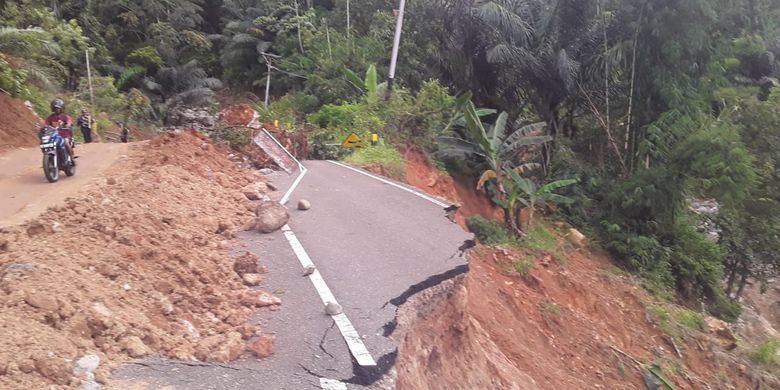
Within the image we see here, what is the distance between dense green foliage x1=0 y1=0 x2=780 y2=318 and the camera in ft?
47.5

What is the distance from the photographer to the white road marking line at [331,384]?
392 centimetres

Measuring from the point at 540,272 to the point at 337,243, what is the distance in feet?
18.0

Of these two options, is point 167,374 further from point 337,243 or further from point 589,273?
point 589,273

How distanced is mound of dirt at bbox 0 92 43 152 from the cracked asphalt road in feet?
24.1

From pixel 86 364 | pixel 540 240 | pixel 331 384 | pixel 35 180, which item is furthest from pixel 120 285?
pixel 540 240

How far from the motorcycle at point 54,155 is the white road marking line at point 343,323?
14.4 ft

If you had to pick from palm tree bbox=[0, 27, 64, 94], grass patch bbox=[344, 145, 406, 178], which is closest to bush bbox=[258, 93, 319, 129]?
grass patch bbox=[344, 145, 406, 178]

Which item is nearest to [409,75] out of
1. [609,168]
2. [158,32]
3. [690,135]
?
[609,168]

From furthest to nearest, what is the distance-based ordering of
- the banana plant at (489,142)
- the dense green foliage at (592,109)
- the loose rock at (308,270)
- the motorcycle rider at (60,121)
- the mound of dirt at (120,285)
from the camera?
the dense green foliage at (592,109), the banana plant at (489,142), the motorcycle rider at (60,121), the loose rock at (308,270), the mound of dirt at (120,285)

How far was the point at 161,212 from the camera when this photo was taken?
655cm

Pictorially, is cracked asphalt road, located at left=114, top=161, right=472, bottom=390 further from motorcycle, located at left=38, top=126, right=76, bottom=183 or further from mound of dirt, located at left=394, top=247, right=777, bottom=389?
motorcycle, located at left=38, top=126, right=76, bottom=183

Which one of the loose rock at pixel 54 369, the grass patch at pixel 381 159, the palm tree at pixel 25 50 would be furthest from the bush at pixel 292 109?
the loose rock at pixel 54 369

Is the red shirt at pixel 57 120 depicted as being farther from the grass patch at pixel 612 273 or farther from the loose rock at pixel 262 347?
the grass patch at pixel 612 273

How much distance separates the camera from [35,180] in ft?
29.5
